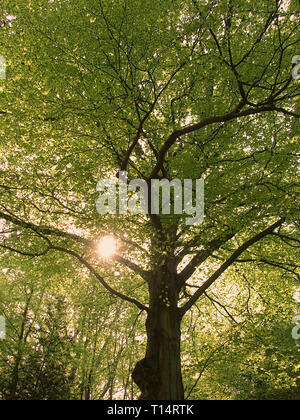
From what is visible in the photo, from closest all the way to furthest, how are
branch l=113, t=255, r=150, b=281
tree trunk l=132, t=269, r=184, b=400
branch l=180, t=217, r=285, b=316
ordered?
tree trunk l=132, t=269, r=184, b=400
branch l=180, t=217, r=285, b=316
branch l=113, t=255, r=150, b=281

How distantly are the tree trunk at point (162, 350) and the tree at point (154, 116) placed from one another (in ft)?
0.09

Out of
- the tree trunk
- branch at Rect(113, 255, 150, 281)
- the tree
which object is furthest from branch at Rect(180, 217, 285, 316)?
branch at Rect(113, 255, 150, 281)

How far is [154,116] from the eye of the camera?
7844 mm

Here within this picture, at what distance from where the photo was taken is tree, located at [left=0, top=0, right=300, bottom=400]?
6562 mm

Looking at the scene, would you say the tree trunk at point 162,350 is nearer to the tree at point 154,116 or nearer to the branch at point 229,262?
the tree at point 154,116

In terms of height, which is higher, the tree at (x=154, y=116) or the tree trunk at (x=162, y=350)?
the tree at (x=154, y=116)

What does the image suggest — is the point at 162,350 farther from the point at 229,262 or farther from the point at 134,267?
the point at 229,262

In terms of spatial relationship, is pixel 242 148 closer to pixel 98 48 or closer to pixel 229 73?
pixel 229 73

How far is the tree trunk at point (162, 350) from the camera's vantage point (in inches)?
285

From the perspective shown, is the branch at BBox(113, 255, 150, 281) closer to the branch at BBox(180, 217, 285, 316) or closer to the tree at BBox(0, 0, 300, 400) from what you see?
the tree at BBox(0, 0, 300, 400)

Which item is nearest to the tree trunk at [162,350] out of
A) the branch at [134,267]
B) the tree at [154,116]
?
the tree at [154,116]

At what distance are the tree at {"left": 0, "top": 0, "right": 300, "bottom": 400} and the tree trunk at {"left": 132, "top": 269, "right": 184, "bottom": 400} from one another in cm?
3

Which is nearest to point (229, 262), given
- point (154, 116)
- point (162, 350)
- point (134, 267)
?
point (162, 350)

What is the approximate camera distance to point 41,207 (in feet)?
30.9
